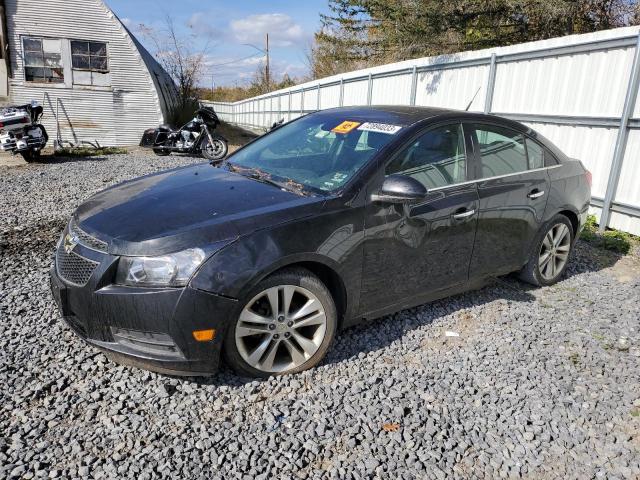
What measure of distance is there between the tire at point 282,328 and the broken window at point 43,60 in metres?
16.1

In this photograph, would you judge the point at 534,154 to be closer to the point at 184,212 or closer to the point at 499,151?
the point at 499,151

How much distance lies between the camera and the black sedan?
8.98ft

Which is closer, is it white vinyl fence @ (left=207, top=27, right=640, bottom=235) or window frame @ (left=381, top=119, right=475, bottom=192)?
window frame @ (left=381, top=119, right=475, bottom=192)

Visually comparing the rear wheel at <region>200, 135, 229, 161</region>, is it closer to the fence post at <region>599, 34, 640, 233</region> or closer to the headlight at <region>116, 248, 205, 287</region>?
the fence post at <region>599, 34, 640, 233</region>

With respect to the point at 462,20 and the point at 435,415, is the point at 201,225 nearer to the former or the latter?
the point at 435,415

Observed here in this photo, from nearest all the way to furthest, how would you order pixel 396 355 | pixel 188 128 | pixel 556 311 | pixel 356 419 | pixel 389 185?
pixel 356 419, pixel 389 185, pixel 396 355, pixel 556 311, pixel 188 128

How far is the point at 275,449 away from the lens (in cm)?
254

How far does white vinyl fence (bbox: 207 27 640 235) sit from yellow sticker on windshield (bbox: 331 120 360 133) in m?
2.21

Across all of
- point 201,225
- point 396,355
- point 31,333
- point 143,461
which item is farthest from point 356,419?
point 31,333

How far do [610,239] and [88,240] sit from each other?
19.8ft

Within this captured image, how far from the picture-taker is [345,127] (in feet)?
13.0

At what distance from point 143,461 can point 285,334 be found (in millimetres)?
1019

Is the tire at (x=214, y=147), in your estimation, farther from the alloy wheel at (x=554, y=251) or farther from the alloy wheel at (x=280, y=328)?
the alloy wheel at (x=280, y=328)

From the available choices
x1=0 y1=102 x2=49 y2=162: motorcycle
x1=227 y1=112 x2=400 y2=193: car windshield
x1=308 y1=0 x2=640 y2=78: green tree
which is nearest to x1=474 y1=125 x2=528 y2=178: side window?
x1=227 y1=112 x2=400 y2=193: car windshield
